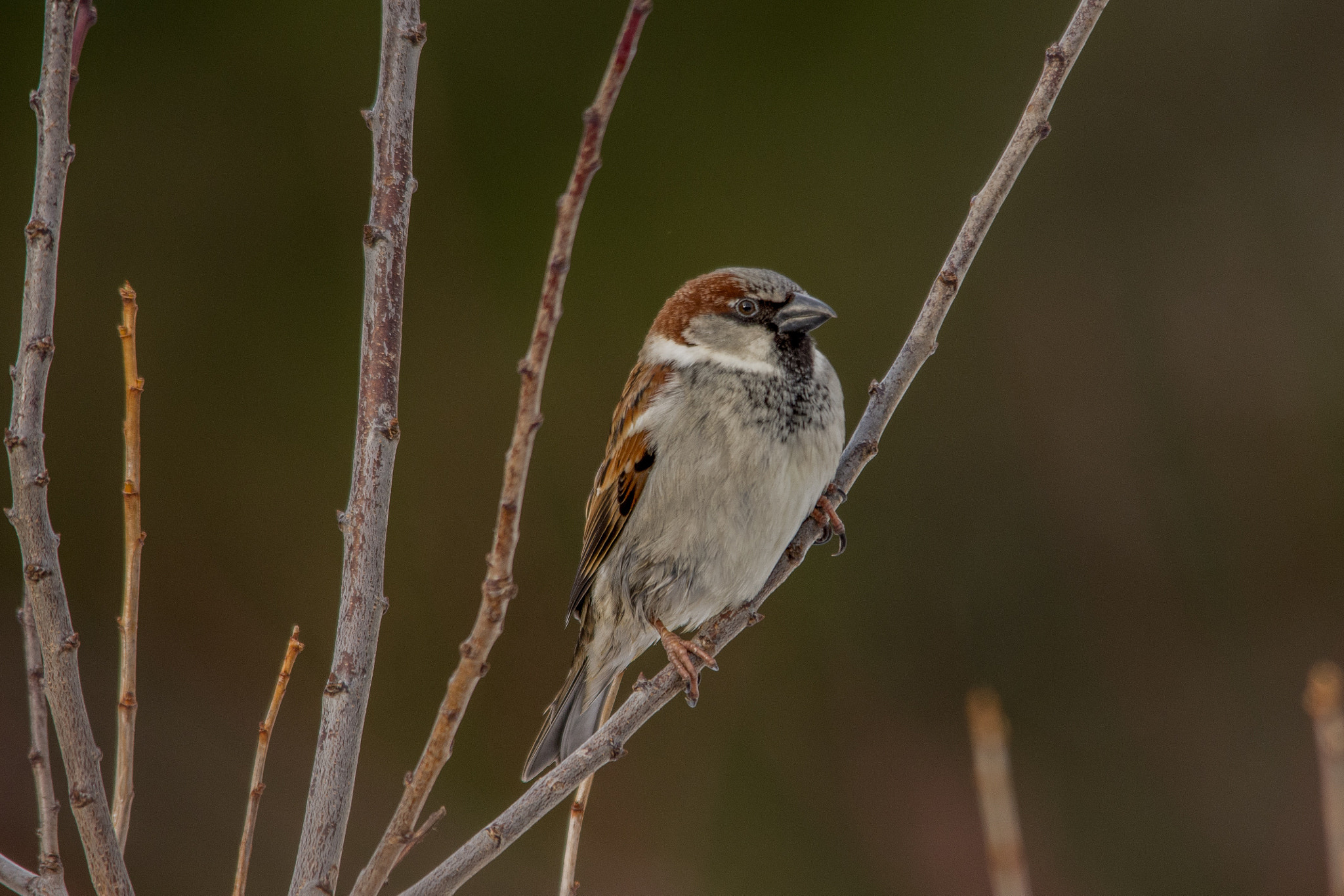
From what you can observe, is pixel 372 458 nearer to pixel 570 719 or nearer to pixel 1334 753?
pixel 1334 753

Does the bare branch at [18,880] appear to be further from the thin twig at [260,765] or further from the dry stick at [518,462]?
the dry stick at [518,462]

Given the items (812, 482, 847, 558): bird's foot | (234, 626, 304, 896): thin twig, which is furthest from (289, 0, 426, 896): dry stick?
(812, 482, 847, 558): bird's foot

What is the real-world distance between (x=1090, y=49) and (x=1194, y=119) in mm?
432

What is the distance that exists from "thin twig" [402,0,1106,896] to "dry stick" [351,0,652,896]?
15 centimetres

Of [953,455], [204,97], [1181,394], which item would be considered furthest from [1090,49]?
[204,97]

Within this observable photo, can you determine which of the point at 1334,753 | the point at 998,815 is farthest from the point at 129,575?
the point at 1334,753

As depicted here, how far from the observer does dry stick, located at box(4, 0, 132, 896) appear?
41.1 inches

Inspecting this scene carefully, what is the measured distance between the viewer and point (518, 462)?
0.90 metres

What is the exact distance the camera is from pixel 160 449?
361 cm

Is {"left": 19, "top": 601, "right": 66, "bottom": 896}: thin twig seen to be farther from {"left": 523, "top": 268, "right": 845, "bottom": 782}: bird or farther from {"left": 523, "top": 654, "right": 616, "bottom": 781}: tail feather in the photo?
{"left": 523, "top": 654, "right": 616, "bottom": 781}: tail feather

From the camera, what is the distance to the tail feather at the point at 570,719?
2.20 meters

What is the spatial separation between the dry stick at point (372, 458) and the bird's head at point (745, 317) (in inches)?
39.2

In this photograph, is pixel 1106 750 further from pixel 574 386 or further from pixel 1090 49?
pixel 1090 49

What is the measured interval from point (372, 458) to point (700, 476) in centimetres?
95
